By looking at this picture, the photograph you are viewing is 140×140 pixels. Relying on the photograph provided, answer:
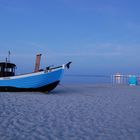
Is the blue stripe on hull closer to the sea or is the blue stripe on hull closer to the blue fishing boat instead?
the blue fishing boat

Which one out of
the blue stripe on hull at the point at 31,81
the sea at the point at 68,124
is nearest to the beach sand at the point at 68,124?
the sea at the point at 68,124

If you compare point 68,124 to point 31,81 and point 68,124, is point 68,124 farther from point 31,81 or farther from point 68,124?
point 31,81

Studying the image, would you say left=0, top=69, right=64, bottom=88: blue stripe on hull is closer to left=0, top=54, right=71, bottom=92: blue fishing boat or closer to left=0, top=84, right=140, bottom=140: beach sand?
left=0, top=54, right=71, bottom=92: blue fishing boat

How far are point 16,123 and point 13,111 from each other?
193 cm

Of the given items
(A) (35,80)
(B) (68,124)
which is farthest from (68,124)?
(A) (35,80)

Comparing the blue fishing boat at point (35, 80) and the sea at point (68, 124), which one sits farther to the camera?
the blue fishing boat at point (35, 80)

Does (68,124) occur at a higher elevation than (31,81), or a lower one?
lower

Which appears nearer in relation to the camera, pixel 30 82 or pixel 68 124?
pixel 68 124

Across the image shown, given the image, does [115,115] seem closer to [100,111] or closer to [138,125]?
[100,111]

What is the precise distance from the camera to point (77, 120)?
8.15 m

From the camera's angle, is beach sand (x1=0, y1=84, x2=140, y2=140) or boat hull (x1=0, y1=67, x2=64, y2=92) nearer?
beach sand (x1=0, y1=84, x2=140, y2=140)

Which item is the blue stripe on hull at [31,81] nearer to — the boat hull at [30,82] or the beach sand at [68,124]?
the boat hull at [30,82]

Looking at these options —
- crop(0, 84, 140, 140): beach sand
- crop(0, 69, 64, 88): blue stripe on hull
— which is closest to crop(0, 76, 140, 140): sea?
crop(0, 84, 140, 140): beach sand

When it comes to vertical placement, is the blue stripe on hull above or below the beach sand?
above
